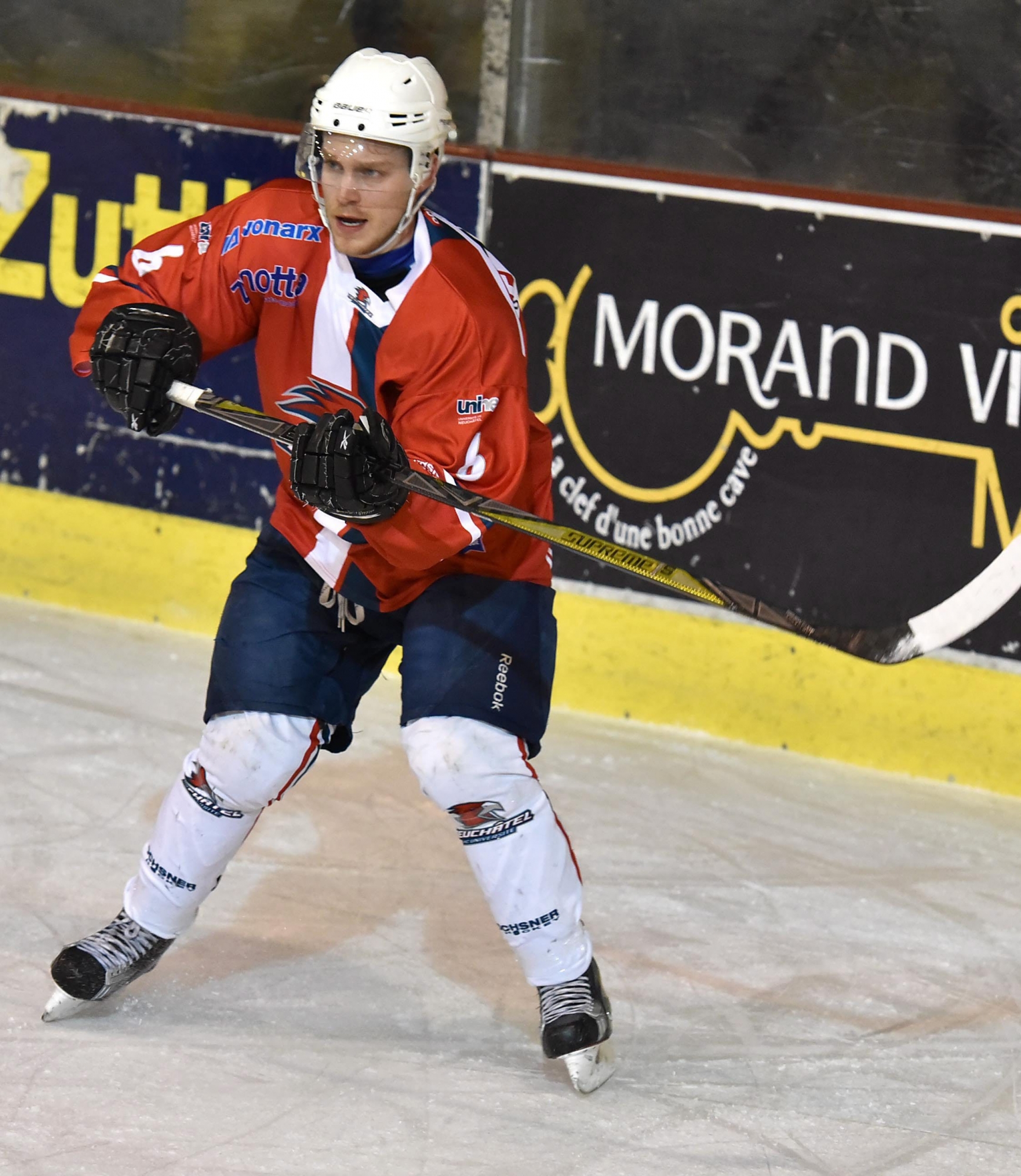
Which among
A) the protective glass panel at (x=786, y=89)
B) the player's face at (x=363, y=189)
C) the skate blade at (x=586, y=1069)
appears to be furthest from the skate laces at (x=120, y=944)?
the protective glass panel at (x=786, y=89)

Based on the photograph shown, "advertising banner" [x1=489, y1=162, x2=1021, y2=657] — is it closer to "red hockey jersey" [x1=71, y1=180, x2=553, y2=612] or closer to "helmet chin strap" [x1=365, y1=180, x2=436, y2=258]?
"red hockey jersey" [x1=71, y1=180, x2=553, y2=612]

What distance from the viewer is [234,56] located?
448 centimetres

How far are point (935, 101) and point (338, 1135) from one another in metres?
2.57

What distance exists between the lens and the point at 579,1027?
2.55 m

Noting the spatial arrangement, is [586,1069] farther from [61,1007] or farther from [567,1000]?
[61,1007]

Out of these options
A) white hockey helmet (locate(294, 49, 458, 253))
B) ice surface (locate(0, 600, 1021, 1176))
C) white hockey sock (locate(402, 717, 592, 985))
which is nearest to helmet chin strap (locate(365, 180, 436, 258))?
white hockey helmet (locate(294, 49, 458, 253))

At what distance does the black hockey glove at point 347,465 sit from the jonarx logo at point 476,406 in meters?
0.13

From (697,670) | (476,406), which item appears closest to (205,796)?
(476,406)

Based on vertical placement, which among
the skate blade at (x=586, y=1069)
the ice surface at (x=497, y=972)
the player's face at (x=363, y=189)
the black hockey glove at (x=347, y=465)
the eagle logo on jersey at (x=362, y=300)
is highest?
the player's face at (x=363, y=189)

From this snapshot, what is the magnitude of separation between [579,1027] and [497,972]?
17.4 inches

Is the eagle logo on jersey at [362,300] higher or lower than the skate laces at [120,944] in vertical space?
higher

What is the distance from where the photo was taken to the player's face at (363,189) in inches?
95.7

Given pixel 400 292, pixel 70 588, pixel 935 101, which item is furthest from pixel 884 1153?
pixel 70 588

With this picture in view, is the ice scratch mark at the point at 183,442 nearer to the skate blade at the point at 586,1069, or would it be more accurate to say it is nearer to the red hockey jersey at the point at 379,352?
the red hockey jersey at the point at 379,352
